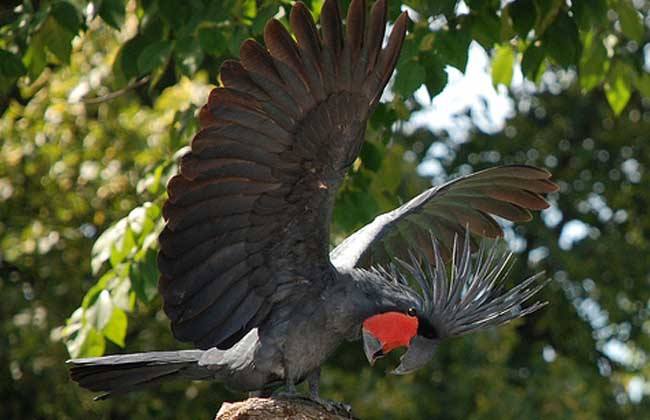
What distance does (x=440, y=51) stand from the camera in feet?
18.2

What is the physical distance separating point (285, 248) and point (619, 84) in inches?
109

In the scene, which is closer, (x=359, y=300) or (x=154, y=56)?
(x=359, y=300)

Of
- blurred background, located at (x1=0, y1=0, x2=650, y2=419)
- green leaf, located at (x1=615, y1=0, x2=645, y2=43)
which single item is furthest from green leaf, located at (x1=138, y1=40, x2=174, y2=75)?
green leaf, located at (x1=615, y1=0, x2=645, y2=43)

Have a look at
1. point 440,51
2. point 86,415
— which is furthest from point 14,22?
point 86,415

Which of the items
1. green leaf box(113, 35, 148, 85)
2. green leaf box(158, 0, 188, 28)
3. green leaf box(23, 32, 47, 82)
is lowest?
green leaf box(113, 35, 148, 85)

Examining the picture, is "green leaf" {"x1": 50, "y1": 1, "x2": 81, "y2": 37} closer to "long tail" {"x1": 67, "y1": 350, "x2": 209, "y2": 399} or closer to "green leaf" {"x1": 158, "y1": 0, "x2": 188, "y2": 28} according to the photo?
"green leaf" {"x1": 158, "y1": 0, "x2": 188, "y2": 28}

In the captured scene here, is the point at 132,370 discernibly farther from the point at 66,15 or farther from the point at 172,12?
the point at 172,12

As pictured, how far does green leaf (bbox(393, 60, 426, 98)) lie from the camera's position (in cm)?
534

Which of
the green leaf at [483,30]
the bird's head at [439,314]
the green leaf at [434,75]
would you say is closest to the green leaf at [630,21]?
the green leaf at [483,30]

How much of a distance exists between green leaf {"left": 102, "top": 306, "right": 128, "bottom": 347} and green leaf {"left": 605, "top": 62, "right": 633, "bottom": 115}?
2778 millimetres

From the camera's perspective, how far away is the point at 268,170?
177 inches

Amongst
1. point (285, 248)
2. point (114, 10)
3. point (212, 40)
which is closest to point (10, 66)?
point (114, 10)

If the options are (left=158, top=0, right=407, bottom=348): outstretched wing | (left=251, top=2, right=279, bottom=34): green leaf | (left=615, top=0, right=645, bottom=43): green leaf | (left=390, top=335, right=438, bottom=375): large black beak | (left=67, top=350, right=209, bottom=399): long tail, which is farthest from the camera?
(left=615, top=0, right=645, bottom=43): green leaf

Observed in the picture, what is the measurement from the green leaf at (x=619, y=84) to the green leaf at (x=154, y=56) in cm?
236
